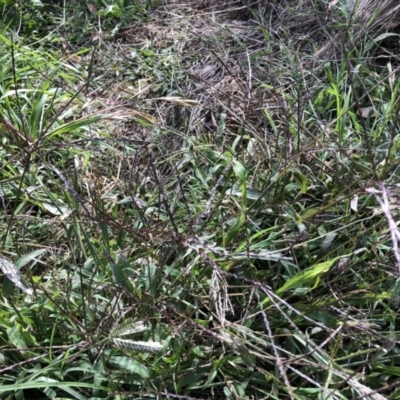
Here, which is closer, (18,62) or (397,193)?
(397,193)

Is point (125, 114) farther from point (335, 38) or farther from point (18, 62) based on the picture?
point (335, 38)

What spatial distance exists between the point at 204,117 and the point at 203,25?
573 mm

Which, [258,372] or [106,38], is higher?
[106,38]

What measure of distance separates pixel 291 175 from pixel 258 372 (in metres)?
0.60

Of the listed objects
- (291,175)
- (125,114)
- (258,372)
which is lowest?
(258,372)

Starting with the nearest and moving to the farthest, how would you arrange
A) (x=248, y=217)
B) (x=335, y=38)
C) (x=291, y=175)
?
(x=248, y=217), (x=291, y=175), (x=335, y=38)

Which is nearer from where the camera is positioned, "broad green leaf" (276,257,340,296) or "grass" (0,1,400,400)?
"grass" (0,1,400,400)

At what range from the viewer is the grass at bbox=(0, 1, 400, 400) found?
137 cm

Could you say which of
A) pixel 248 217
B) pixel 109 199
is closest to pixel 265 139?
pixel 248 217

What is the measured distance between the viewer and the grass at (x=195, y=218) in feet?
4.49

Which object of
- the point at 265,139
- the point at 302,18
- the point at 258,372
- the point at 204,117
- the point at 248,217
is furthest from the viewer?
the point at 302,18

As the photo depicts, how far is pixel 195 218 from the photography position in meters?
1.59

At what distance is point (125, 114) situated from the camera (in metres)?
1.68

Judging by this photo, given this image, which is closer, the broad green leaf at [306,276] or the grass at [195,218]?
the grass at [195,218]
